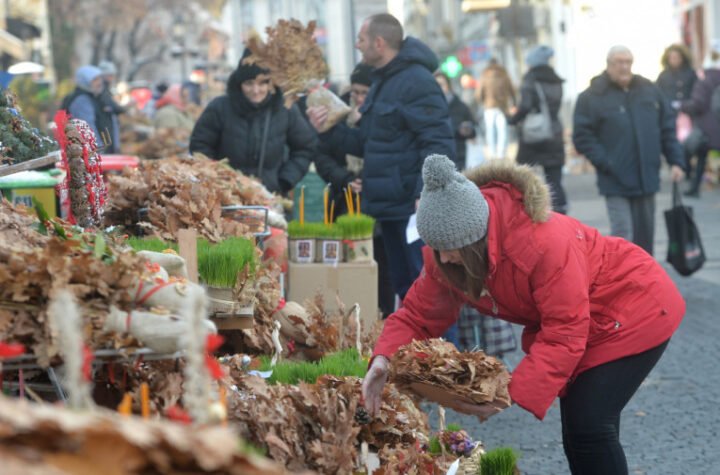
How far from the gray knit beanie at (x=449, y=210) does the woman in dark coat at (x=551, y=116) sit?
26.9 ft

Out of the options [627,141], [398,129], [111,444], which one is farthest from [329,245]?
[111,444]

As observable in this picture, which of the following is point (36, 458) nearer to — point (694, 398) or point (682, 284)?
point (694, 398)

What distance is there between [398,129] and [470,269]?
3844 millimetres

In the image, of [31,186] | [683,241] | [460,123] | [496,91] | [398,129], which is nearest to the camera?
[31,186]

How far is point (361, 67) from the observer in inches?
364

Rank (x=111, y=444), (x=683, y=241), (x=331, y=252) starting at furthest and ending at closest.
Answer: (x=683, y=241) < (x=331, y=252) < (x=111, y=444)

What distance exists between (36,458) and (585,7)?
3535 cm

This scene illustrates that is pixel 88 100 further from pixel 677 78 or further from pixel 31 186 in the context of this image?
pixel 677 78

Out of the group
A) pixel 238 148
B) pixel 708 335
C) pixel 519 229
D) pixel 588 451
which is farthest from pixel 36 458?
pixel 708 335

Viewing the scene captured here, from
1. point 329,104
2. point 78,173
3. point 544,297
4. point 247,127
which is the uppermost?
point 329,104

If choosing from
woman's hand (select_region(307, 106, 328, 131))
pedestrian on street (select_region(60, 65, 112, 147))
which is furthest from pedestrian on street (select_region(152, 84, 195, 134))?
woman's hand (select_region(307, 106, 328, 131))

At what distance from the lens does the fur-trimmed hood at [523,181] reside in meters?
4.19

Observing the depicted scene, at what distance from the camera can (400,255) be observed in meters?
8.09

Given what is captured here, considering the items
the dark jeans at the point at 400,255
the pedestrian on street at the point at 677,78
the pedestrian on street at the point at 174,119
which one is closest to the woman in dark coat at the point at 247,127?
the dark jeans at the point at 400,255
